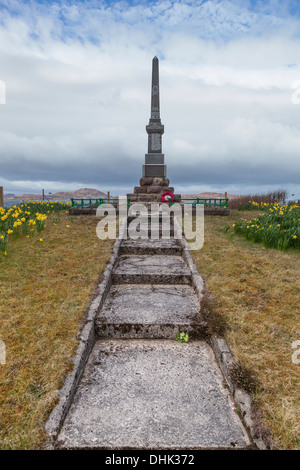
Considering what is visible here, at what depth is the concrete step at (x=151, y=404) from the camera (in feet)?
6.97

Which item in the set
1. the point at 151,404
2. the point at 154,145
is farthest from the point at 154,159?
the point at 151,404

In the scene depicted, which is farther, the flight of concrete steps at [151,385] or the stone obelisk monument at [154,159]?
the stone obelisk monument at [154,159]

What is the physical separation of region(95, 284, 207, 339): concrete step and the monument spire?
10660 mm

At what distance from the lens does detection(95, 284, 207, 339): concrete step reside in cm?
355

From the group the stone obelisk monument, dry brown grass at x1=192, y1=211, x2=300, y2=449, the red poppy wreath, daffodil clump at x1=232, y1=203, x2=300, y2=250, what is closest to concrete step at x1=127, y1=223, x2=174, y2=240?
dry brown grass at x1=192, y1=211, x2=300, y2=449

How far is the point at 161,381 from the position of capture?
2.77 metres

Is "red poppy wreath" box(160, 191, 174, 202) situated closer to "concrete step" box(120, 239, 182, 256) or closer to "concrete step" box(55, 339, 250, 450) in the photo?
"concrete step" box(120, 239, 182, 256)

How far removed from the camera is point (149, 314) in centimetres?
385

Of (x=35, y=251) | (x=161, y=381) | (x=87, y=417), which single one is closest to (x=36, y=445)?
(x=87, y=417)

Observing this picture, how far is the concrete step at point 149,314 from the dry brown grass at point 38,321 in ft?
1.30

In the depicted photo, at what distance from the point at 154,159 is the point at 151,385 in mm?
13139

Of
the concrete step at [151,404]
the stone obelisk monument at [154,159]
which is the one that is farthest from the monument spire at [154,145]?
the concrete step at [151,404]

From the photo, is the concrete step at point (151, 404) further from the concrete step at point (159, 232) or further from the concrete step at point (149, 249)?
the concrete step at point (159, 232)
